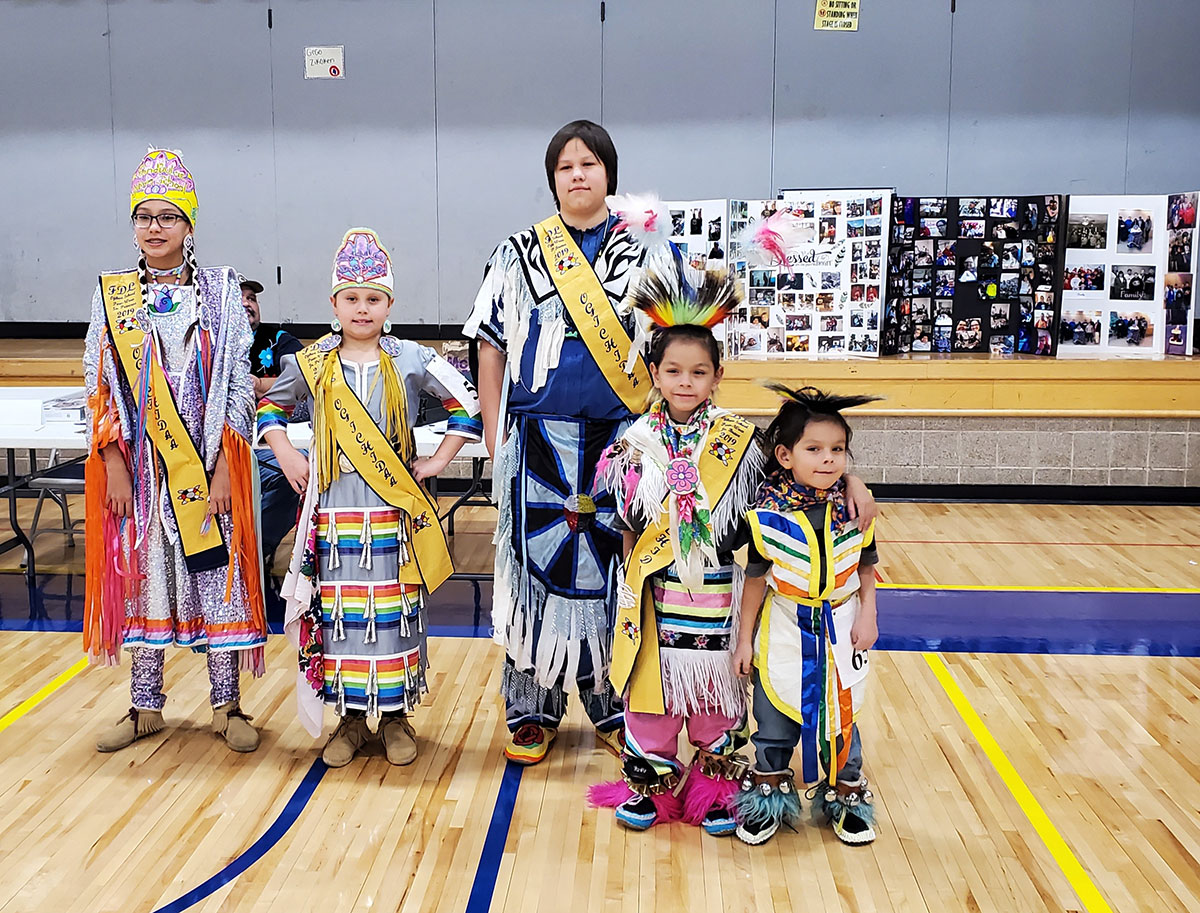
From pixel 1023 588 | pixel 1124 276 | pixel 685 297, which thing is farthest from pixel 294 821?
pixel 1124 276

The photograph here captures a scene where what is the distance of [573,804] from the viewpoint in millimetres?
2580

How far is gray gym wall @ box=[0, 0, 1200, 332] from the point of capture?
7.04 metres

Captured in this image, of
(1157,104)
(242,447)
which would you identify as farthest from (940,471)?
(242,447)

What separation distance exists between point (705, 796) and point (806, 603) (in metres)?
0.51

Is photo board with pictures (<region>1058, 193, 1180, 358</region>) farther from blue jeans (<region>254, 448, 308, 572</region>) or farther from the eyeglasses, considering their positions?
the eyeglasses

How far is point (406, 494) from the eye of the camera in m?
2.69

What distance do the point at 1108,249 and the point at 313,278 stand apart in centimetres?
490

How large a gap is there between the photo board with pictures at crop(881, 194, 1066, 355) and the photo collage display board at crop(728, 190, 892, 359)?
328 millimetres

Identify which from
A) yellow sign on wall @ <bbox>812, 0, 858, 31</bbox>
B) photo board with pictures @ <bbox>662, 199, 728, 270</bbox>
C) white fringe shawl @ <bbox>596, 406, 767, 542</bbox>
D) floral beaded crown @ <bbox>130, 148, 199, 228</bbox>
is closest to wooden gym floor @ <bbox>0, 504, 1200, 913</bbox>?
white fringe shawl @ <bbox>596, 406, 767, 542</bbox>

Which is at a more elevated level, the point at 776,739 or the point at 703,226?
the point at 703,226

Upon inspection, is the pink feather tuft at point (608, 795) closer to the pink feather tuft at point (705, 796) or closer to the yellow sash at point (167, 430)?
the pink feather tuft at point (705, 796)

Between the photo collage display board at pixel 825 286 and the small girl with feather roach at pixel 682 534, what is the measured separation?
3723 millimetres

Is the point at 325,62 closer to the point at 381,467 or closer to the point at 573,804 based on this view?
the point at 381,467

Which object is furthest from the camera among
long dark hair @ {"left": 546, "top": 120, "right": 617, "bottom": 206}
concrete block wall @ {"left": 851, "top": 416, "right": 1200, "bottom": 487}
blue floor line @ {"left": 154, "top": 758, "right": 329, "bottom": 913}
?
concrete block wall @ {"left": 851, "top": 416, "right": 1200, "bottom": 487}
